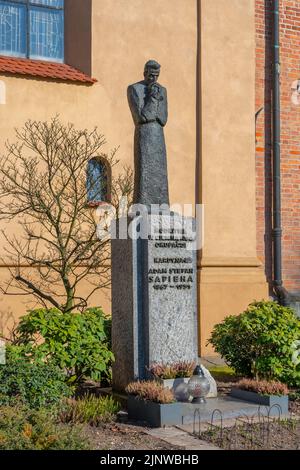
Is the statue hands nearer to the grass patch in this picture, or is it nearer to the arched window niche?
the arched window niche

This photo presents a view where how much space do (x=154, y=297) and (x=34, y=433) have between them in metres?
2.36

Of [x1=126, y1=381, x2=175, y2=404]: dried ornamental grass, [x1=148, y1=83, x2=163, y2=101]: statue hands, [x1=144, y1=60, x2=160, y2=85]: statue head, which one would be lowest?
[x1=126, y1=381, x2=175, y2=404]: dried ornamental grass

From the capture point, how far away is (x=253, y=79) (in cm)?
1215

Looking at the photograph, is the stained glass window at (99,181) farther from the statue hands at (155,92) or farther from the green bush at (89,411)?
the green bush at (89,411)

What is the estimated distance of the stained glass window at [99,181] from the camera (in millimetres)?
10208

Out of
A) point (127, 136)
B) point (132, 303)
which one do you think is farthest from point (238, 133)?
point (132, 303)

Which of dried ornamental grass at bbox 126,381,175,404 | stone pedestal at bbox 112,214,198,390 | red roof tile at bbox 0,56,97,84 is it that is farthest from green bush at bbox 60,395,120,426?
red roof tile at bbox 0,56,97,84

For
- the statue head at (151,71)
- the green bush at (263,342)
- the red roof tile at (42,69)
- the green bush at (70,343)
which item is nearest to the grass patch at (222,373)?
the green bush at (263,342)

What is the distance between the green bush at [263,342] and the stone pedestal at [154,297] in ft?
2.66

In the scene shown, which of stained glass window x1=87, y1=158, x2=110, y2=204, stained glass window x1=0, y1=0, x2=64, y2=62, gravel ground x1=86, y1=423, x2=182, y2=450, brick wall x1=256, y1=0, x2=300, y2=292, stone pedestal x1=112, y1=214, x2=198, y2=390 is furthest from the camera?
brick wall x1=256, y1=0, x2=300, y2=292

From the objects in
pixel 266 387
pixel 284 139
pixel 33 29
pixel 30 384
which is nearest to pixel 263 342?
pixel 266 387

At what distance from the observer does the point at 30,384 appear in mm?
6227

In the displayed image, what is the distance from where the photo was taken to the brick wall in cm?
1243

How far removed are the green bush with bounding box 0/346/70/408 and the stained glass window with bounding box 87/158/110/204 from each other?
3.79 metres
